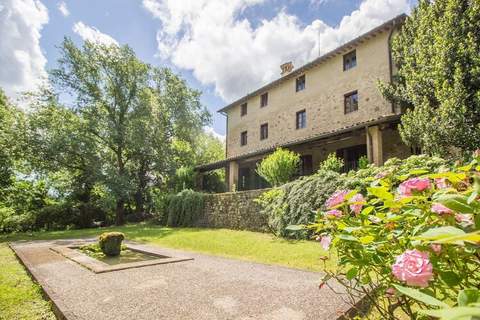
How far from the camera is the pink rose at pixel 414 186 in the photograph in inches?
53.3

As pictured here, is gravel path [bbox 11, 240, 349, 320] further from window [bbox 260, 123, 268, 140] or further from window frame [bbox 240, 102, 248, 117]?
window frame [bbox 240, 102, 248, 117]

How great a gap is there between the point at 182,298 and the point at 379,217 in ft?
9.88

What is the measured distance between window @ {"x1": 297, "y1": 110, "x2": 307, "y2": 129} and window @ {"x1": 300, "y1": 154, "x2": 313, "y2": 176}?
6.22 feet

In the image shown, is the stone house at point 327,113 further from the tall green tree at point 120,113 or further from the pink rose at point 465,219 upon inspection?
the pink rose at point 465,219

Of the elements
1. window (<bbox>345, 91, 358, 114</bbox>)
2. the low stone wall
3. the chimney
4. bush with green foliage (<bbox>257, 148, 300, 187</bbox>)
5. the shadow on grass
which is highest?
the chimney

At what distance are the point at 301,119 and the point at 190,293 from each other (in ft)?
47.6

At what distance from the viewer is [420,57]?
29.7ft

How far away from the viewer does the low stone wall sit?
38.4 feet

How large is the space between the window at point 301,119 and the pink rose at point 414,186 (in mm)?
15520

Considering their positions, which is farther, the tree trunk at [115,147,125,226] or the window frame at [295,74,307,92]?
the tree trunk at [115,147,125,226]

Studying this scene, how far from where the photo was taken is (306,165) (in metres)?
16.2

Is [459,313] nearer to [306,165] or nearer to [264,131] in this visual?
[306,165]

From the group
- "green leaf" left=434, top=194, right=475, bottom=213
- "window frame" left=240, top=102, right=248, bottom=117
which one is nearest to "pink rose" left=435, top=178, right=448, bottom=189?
"green leaf" left=434, top=194, right=475, bottom=213

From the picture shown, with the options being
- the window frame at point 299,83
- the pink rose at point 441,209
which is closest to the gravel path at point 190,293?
the pink rose at point 441,209
